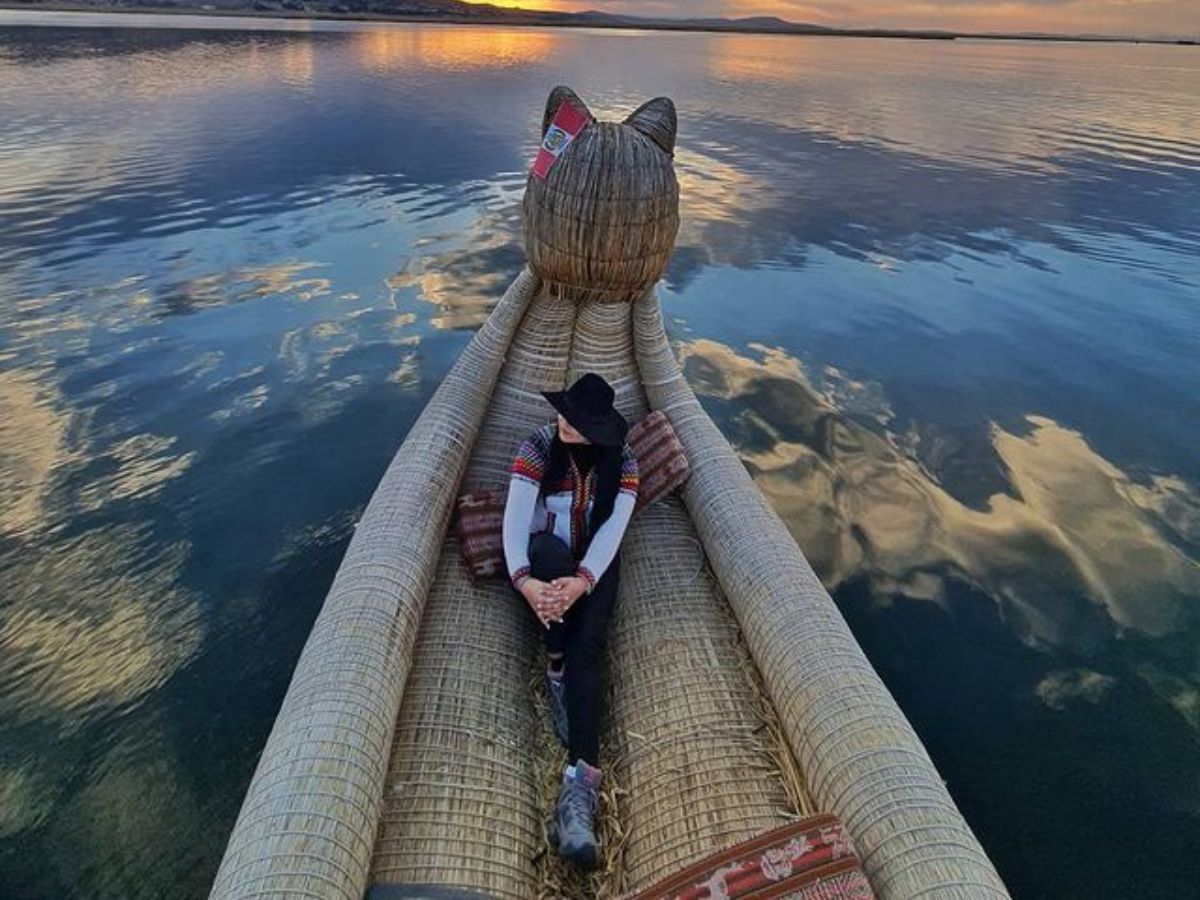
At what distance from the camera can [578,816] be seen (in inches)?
114

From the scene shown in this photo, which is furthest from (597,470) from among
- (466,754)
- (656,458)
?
(466,754)

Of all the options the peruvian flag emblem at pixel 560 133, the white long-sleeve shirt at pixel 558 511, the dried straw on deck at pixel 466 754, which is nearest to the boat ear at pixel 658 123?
the peruvian flag emblem at pixel 560 133

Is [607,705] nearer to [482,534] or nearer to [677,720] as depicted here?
[677,720]

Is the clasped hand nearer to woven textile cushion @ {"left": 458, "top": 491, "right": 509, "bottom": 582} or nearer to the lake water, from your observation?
woven textile cushion @ {"left": 458, "top": 491, "right": 509, "bottom": 582}

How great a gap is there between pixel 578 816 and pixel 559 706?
0.59 m

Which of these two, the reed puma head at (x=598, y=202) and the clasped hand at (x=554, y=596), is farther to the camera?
the reed puma head at (x=598, y=202)

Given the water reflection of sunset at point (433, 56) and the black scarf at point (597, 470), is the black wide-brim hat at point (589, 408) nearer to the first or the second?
the black scarf at point (597, 470)

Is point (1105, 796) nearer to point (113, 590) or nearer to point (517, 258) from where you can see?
point (113, 590)

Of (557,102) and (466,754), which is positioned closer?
(466,754)

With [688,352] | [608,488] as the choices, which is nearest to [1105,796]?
[608,488]

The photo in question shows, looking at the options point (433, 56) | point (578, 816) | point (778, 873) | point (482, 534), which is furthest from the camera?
point (433, 56)

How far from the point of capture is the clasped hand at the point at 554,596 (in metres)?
3.43

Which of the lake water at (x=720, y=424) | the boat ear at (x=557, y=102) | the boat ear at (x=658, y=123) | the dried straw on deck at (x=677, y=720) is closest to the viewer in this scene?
the dried straw on deck at (x=677, y=720)

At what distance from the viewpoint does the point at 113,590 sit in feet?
16.3
